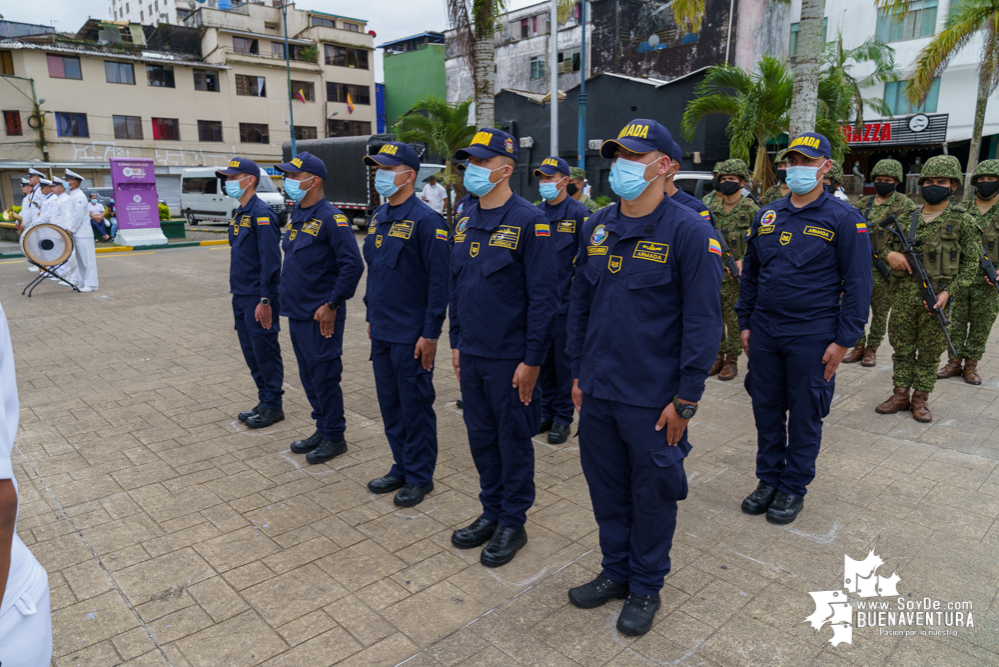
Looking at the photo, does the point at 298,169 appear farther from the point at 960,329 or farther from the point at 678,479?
the point at 960,329

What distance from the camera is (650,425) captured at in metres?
2.80

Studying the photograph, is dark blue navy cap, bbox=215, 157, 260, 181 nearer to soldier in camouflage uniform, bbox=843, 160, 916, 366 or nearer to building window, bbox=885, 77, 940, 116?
soldier in camouflage uniform, bbox=843, 160, 916, 366

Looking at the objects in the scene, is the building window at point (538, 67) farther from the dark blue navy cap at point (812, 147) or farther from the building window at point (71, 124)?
the dark blue navy cap at point (812, 147)

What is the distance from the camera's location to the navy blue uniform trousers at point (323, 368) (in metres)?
4.62

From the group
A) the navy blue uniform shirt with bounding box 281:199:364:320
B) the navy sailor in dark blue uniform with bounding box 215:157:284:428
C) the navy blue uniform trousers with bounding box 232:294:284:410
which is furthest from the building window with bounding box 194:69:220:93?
the navy blue uniform shirt with bounding box 281:199:364:320

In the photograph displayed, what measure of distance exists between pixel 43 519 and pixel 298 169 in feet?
8.83

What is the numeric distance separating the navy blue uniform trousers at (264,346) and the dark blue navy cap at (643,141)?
322 centimetres

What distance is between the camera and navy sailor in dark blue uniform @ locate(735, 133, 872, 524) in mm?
3746

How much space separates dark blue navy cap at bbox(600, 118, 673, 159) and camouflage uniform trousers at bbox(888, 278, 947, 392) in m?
4.04

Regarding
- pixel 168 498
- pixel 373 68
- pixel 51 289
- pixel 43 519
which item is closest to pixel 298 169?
pixel 168 498

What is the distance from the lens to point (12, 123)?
33594 mm

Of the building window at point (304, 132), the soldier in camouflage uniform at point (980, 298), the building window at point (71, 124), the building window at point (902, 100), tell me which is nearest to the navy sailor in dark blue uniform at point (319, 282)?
the soldier in camouflage uniform at point (980, 298)

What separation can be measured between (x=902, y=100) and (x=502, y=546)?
27.5 metres

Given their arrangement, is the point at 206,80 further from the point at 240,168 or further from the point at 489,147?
the point at 489,147
